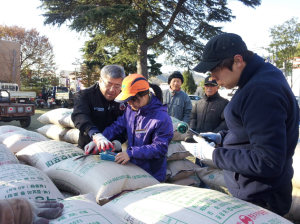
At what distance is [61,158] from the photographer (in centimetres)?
205

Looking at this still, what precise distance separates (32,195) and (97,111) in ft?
3.38

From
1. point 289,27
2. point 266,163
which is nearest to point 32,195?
point 266,163

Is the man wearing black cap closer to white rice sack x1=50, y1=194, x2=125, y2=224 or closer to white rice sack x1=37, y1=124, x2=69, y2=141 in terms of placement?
white rice sack x1=37, y1=124, x2=69, y2=141

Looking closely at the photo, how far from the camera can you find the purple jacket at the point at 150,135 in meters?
1.64

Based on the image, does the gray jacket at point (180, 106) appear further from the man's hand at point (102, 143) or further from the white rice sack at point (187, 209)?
the white rice sack at point (187, 209)

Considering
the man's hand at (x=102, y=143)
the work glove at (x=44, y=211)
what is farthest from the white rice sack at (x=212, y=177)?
the work glove at (x=44, y=211)

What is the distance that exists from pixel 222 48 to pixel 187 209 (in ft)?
2.58

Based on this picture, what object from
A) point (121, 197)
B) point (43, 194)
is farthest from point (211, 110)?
point (43, 194)

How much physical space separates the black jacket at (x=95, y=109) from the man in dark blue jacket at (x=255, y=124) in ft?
3.97

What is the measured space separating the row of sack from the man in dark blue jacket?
0.43 ft

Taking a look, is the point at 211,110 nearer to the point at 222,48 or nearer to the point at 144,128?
the point at 144,128

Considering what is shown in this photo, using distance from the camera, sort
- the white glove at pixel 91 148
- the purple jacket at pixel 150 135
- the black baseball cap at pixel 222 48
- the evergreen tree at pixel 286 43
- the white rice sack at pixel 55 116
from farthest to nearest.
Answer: the evergreen tree at pixel 286 43
the white rice sack at pixel 55 116
the white glove at pixel 91 148
the purple jacket at pixel 150 135
the black baseball cap at pixel 222 48

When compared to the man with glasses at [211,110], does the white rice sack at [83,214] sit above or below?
below

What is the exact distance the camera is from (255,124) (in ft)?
3.07
